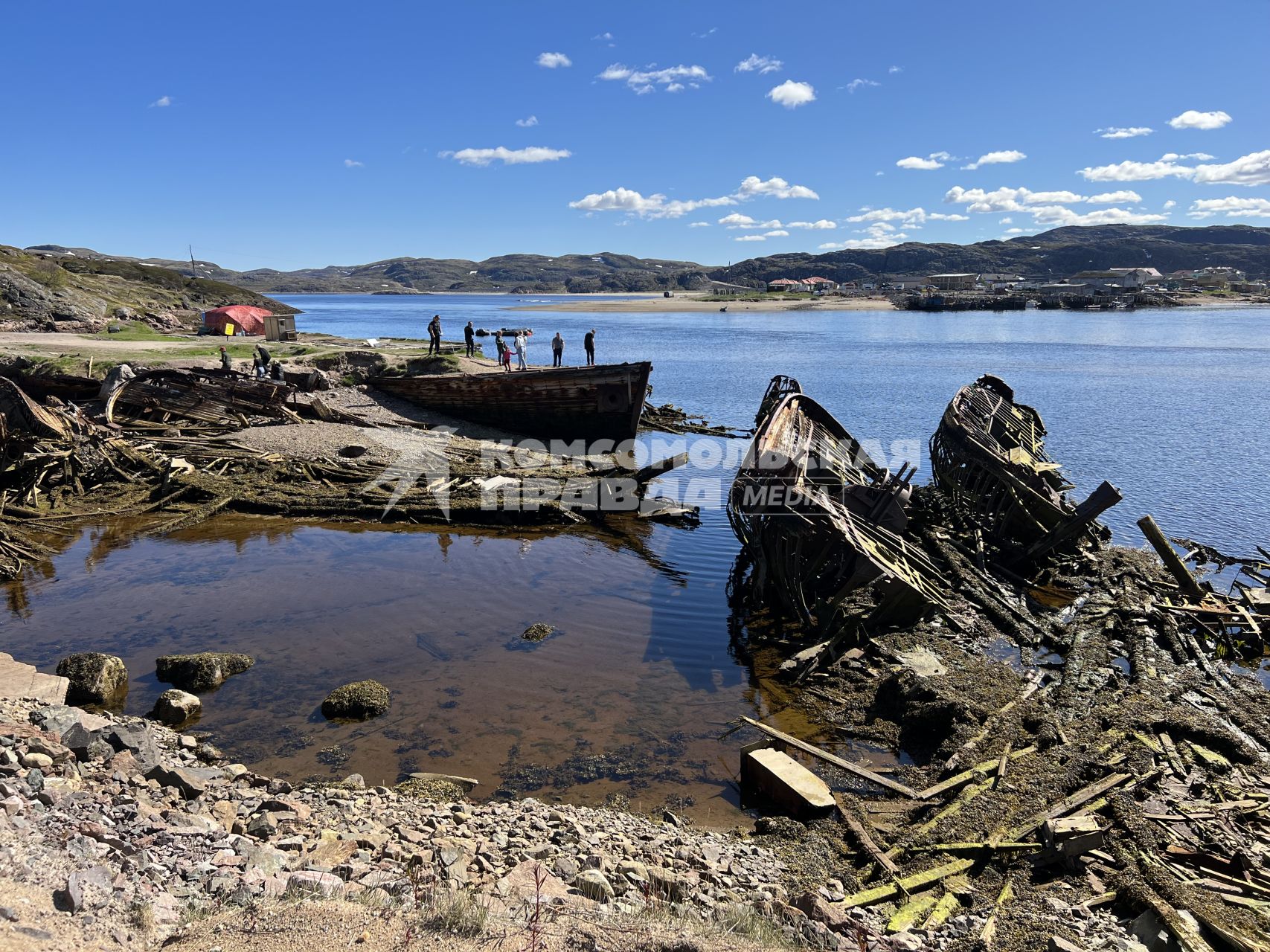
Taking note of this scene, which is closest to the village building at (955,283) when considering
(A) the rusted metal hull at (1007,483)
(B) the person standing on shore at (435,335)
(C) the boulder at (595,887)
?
(B) the person standing on shore at (435,335)

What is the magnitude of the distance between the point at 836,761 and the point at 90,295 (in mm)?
67579

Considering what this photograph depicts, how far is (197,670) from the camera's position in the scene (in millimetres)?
10836

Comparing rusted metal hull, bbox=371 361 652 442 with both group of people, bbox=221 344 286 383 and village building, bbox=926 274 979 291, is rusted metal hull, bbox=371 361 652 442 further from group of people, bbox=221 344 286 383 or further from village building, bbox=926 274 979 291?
village building, bbox=926 274 979 291

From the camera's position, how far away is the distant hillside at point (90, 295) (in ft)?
155

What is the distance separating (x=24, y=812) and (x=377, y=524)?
13354 mm

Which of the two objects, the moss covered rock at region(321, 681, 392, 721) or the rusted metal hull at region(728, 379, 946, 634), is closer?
the moss covered rock at region(321, 681, 392, 721)

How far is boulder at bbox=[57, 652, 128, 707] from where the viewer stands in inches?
402

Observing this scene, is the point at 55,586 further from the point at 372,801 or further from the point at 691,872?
the point at 691,872

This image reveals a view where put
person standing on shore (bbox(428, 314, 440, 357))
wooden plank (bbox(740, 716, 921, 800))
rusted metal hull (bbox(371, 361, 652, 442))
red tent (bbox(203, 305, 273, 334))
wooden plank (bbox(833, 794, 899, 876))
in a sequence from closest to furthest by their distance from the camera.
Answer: wooden plank (bbox(833, 794, 899, 876)), wooden plank (bbox(740, 716, 921, 800)), rusted metal hull (bbox(371, 361, 652, 442)), person standing on shore (bbox(428, 314, 440, 357)), red tent (bbox(203, 305, 273, 334))

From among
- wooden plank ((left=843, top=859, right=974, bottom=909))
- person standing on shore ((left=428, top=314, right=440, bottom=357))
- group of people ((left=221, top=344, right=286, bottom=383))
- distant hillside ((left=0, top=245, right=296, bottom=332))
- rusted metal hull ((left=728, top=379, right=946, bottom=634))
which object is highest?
distant hillside ((left=0, top=245, right=296, bottom=332))

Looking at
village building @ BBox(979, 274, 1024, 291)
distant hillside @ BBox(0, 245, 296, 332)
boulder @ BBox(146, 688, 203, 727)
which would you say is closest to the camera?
boulder @ BBox(146, 688, 203, 727)

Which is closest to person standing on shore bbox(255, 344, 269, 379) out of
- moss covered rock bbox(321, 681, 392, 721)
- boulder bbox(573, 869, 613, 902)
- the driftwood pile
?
the driftwood pile

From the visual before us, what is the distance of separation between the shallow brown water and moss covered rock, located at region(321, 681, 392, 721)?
0.17m

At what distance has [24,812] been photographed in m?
6.08
